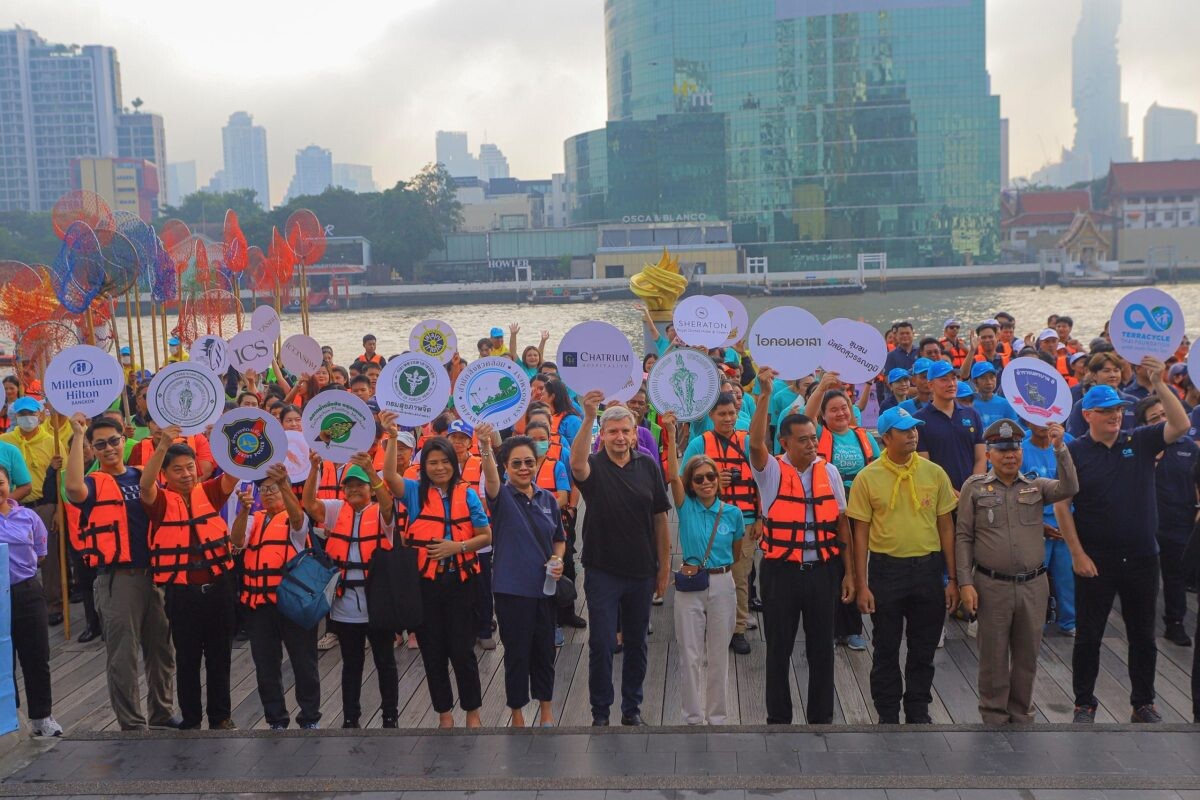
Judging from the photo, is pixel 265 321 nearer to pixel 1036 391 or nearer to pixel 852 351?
pixel 852 351

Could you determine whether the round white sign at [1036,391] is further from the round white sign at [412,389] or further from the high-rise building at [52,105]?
the high-rise building at [52,105]

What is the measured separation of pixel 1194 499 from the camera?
682cm

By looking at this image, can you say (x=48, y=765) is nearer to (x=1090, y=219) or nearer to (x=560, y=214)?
(x=1090, y=219)

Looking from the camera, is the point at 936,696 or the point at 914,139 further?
the point at 914,139

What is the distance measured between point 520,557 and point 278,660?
1.33 meters

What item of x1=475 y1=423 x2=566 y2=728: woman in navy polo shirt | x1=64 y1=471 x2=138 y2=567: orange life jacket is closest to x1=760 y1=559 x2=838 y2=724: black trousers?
x1=475 y1=423 x2=566 y2=728: woman in navy polo shirt

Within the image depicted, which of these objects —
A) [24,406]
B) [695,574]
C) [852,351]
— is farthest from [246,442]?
[852,351]

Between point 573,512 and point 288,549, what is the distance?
8.47 ft

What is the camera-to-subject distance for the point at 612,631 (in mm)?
5406

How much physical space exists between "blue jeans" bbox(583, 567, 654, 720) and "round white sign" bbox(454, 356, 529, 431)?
112 centimetres

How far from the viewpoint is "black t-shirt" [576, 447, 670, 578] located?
17.6 feet

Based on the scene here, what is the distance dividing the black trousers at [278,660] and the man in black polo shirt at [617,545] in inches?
54.3

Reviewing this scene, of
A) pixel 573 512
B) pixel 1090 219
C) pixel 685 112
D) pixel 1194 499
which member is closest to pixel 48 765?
pixel 573 512

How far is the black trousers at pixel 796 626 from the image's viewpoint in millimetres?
5379
